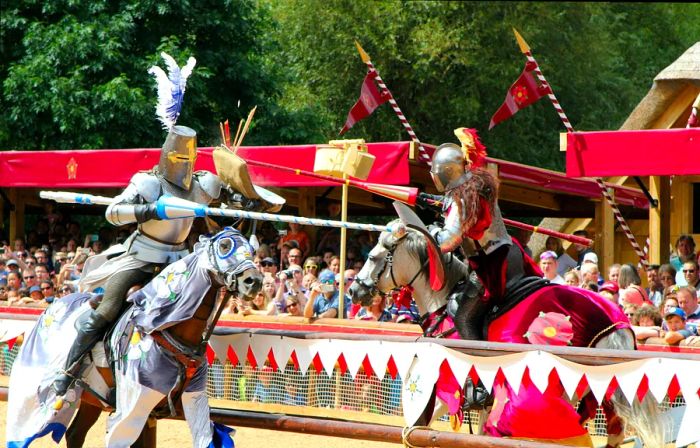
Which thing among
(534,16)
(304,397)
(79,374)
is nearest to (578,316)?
(304,397)

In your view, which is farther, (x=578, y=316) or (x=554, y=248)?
(x=554, y=248)

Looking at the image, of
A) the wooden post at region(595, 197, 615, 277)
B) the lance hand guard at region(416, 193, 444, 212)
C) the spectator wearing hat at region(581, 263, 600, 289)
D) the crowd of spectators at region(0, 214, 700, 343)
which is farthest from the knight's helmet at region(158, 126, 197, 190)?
the wooden post at region(595, 197, 615, 277)

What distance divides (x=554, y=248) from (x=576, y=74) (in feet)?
40.5

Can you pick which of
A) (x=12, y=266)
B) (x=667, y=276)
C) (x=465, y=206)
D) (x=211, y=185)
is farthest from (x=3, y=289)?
(x=465, y=206)

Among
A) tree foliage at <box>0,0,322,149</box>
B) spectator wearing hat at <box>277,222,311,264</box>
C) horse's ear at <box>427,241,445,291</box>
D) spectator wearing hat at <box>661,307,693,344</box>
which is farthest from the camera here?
tree foliage at <box>0,0,322,149</box>

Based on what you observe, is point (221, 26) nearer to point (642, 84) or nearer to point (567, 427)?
point (642, 84)

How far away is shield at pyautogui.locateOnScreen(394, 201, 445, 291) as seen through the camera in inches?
249

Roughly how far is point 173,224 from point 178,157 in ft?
→ 1.30

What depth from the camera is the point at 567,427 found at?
239 inches

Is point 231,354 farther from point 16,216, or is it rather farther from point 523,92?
point 16,216

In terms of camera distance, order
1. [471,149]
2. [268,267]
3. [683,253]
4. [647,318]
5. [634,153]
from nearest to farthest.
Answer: [471,149]
[647,318]
[634,153]
[683,253]
[268,267]

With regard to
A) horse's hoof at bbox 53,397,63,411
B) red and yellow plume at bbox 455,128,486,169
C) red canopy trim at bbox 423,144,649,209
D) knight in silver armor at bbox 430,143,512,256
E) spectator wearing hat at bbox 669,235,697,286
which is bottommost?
horse's hoof at bbox 53,397,63,411

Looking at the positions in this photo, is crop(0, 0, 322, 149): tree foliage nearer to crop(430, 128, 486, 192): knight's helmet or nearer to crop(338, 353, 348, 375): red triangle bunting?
crop(338, 353, 348, 375): red triangle bunting

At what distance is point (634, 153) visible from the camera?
934 centimetres
